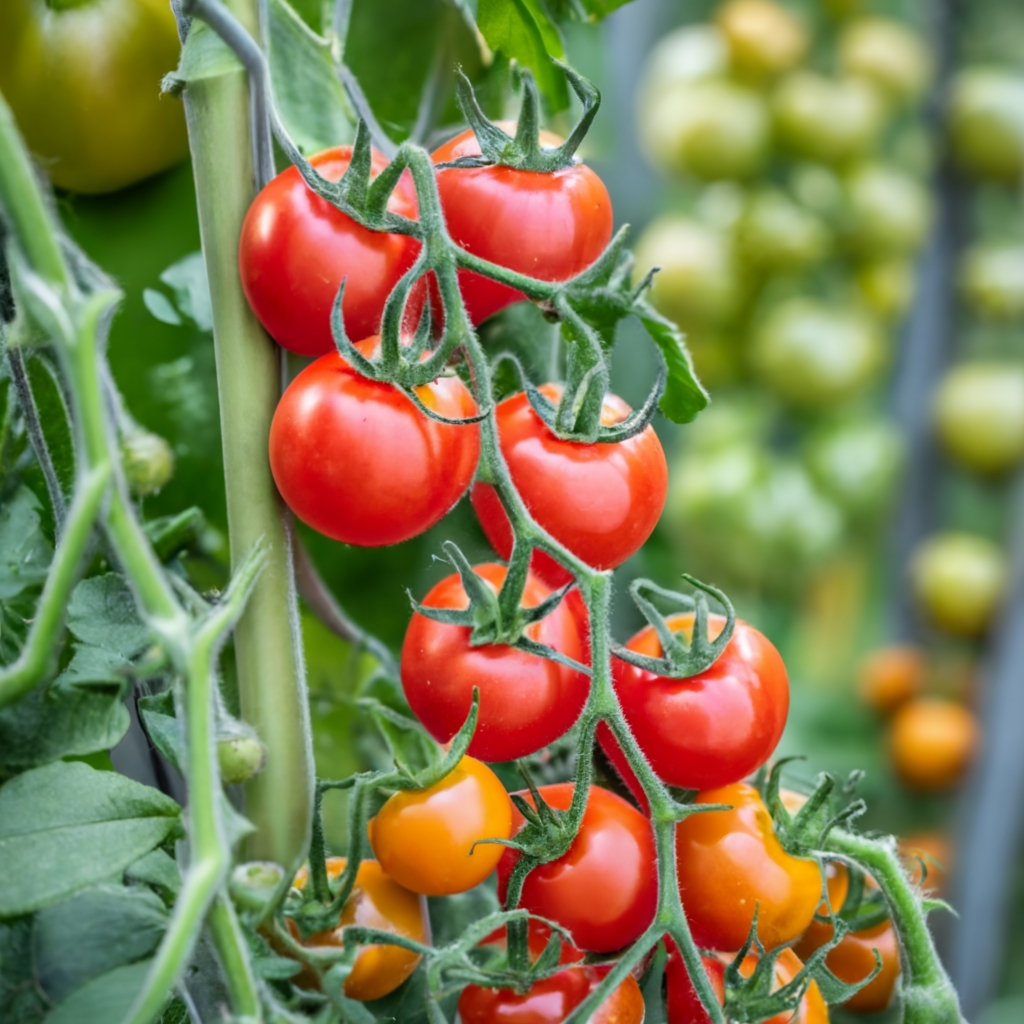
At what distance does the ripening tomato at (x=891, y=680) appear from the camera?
1.13m

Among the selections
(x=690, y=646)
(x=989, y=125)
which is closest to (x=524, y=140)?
(x=690, y=646)

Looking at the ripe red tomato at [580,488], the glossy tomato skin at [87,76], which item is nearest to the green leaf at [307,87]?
the glossy tomato skin at [87,76]

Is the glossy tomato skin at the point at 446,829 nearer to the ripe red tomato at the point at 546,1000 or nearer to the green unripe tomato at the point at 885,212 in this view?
the ripe red tomato at the point at 546,1000

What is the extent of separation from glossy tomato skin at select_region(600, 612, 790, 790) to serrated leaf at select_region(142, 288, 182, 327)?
0.20 meters

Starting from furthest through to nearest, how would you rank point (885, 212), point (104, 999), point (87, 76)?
point (885, 212), point (87, 76), point (104, 999)

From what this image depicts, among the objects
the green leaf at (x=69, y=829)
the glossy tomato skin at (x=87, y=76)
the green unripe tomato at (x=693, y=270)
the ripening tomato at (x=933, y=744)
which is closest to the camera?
the green leaf at (x=69, y=829)

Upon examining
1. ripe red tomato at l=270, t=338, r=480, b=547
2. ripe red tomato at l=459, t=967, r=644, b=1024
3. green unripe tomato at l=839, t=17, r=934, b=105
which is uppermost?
ripe red tomato at l=270, t=338, r=480, b=547

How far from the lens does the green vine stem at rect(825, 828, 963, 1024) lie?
0.25 m

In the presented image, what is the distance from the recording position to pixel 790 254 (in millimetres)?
1211

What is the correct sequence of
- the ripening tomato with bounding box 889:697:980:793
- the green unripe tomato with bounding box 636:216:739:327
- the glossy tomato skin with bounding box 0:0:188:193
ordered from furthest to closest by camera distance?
the green unripe tomato with bounding box 636:216:739:327
the ripening tomato with bounding box 889:697:980:793
the glossy tomato skin with bounding box 0:0:188:193

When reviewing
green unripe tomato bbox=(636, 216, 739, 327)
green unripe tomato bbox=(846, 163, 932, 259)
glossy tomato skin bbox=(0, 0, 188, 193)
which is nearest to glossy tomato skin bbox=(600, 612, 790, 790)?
glossy tomato skin bbox=(0, 0, 188, 193)

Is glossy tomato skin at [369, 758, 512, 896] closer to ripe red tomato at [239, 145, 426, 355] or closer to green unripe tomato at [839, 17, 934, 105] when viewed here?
ripe red tomato at [239, 145, 426, 355]

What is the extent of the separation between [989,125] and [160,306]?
1.01 metres

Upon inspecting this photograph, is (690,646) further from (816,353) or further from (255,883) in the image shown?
(816,353)
